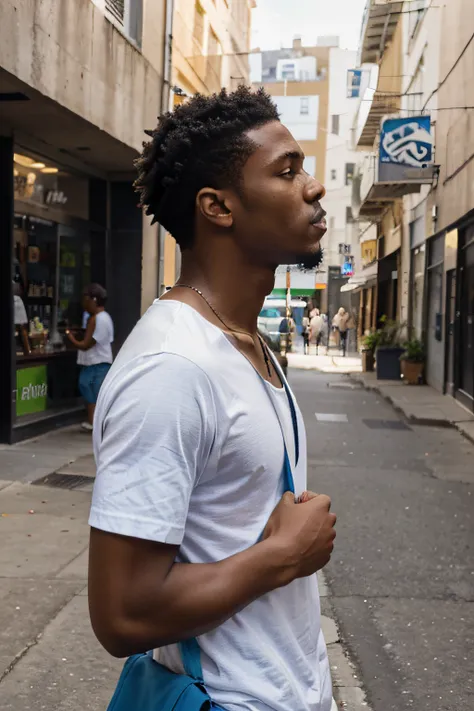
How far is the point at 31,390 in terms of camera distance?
9602mm

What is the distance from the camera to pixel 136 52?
10.4 m

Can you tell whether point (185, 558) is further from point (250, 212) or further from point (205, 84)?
point (205, 84)

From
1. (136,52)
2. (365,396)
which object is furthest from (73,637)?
(365,396)

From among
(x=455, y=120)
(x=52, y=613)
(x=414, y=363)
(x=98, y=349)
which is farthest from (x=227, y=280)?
(x=414, y=363)

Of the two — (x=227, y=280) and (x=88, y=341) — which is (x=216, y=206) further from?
(x=88, y=341)

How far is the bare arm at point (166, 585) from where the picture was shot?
108 cm

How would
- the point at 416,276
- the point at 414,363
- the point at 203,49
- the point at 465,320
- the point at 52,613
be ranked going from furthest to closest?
the point at 203,49
the point at 416,276
the point at 414,363
the point at 465,320
the point at 52,613

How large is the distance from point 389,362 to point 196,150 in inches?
730

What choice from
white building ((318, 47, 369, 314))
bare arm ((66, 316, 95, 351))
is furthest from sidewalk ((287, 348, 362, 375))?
white building ((318, 47, 369, 314))

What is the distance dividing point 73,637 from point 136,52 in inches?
343

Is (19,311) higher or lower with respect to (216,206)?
lower

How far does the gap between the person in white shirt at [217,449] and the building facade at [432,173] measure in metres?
12.7

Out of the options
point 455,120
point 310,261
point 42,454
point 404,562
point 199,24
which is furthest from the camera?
point 199,24

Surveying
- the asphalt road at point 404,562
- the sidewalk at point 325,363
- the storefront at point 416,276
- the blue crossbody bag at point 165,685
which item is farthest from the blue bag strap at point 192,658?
the sidewalk at point 325,363
